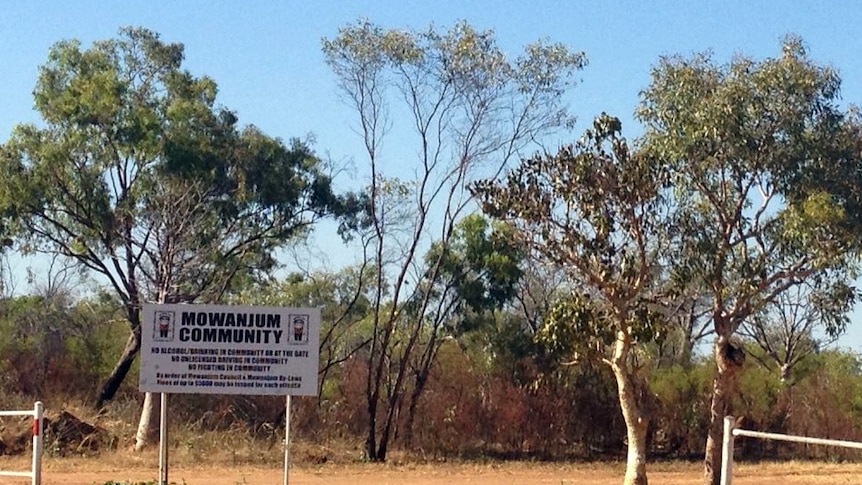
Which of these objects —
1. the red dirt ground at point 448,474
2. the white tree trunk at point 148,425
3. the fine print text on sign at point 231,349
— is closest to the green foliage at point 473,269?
the red dirt ground at point 448,474

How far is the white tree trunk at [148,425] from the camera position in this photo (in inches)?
1177

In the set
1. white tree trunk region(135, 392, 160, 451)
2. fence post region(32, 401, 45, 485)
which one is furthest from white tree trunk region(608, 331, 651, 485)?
white tree trunk region(135, 392, 160, 451)

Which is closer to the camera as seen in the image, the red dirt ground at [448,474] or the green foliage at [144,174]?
the red dirt ground at [448,474]

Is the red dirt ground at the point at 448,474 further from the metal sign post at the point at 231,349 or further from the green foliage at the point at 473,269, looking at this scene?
the metal sign post at the point at 231,349

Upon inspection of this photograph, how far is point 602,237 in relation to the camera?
20.1 metres

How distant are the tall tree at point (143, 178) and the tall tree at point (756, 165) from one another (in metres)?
13.8

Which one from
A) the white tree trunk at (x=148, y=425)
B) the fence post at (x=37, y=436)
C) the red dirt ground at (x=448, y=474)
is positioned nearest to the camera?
the fence post at (x=37, y=436)

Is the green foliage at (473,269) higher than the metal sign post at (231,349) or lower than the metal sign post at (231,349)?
higher

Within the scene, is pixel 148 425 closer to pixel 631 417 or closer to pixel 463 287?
pixel 463 287

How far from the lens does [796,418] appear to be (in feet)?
117

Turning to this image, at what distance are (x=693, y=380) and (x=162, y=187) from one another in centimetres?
1503

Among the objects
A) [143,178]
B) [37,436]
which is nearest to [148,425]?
[143,178]

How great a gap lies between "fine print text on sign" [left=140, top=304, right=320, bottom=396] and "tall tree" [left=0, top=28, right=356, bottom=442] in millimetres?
13404

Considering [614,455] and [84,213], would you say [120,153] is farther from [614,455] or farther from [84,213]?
[614,455]
